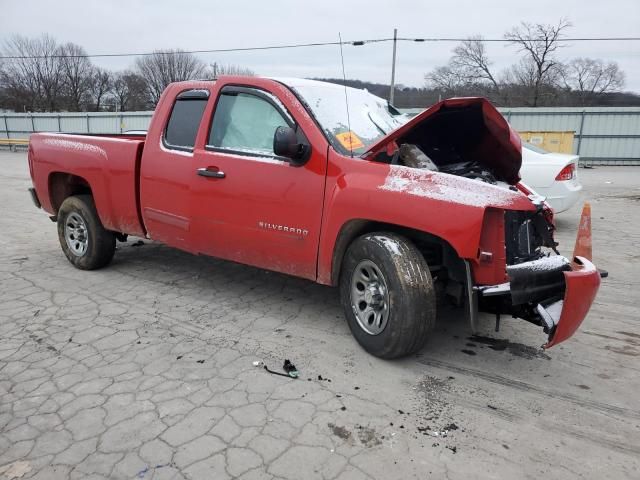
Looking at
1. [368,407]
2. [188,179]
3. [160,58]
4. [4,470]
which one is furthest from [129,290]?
[160,58]

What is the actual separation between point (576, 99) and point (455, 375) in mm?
50267

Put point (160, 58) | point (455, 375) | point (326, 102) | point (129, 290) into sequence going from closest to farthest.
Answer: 1. point (455, 375)
2. point (326, 102)
3. point (129, 290)
4. point (160, 58)

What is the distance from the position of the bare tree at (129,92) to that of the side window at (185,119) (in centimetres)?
5693

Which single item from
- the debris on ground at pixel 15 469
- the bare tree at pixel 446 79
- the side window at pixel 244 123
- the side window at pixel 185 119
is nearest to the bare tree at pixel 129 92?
the bare tree at pixel 446 79

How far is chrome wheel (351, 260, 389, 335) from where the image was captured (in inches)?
134

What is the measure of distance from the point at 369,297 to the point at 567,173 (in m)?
5.67

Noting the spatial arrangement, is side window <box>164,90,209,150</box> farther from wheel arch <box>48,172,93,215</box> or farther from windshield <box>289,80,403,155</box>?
wheel arch <box>48,172,93,215</box>

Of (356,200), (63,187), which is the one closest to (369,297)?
(356,200)

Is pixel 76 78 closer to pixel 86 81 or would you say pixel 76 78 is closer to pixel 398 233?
pixel 86 81

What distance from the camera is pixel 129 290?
16.2 feet

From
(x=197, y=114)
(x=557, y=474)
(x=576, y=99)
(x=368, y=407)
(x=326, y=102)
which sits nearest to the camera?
(x=557, y=474)

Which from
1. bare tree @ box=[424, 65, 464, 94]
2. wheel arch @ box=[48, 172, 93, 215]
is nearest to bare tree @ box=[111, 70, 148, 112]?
bare tree @ box=[424, 65, 464, 94]

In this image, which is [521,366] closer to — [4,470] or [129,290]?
[4,470]

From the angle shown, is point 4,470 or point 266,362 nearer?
point 4,470
